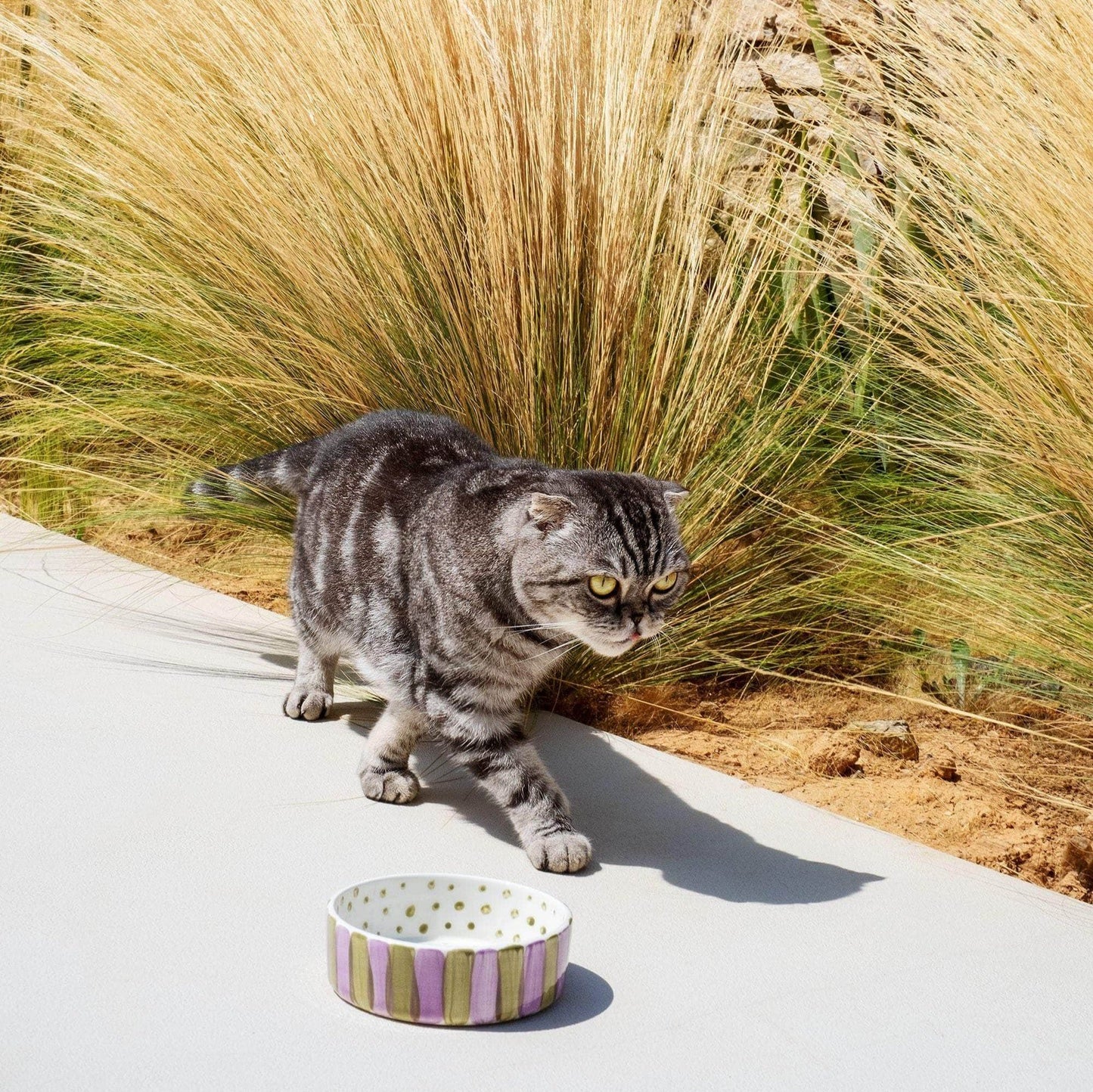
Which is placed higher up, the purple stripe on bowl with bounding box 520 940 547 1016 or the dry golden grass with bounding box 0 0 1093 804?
the dry golden grass with bounding box 0 0 1093 804

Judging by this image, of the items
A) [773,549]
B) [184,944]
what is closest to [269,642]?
[773,549]

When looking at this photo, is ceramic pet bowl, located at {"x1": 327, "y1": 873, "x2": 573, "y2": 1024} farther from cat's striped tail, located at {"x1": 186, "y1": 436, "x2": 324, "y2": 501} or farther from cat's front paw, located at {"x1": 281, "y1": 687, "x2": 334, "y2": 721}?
cat's striped tail, located at {"x1": 186, "y1": 436, "x2": 324, "y2": 501}

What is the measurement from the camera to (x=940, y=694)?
8.10ft

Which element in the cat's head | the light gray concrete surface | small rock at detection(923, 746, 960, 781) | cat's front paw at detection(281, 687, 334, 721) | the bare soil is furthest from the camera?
cat's front paw at detection(281, 687, 334, 721)

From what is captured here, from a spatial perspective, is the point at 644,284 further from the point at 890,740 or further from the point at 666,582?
the point at 890,740

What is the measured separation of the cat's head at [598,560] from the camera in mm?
1798

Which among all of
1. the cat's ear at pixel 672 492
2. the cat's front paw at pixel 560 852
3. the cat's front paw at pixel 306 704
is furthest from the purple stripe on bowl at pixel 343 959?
the cat's front paw at pixel 306 704

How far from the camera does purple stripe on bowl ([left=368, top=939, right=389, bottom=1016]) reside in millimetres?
1369

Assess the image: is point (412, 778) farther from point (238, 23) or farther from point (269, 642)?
point (238, 23)

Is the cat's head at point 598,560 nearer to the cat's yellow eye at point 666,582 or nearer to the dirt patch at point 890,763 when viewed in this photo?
the cat's yellow eye at point 666,582

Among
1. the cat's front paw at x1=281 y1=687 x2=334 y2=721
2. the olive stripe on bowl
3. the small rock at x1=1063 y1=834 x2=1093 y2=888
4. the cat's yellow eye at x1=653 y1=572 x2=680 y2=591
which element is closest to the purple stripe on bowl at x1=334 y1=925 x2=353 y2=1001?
the olive stripe on bowl

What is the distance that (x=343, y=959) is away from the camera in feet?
4.64

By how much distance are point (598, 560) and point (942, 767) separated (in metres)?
0.75

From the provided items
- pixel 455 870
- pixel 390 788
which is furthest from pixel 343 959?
pixel 390 788
